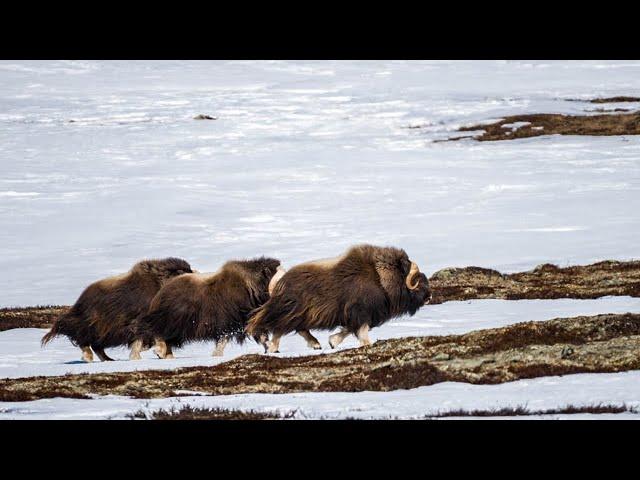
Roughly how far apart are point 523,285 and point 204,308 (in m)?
8.54

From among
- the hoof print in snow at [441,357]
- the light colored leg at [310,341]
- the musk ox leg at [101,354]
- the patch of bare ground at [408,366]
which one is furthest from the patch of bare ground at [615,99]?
the hoof print in snow at [441,357]

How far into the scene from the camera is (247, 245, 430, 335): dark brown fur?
14.8m

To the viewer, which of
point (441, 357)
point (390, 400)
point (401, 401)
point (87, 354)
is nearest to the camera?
point (401, 401)

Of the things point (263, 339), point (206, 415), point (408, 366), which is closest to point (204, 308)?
point (263, 339)

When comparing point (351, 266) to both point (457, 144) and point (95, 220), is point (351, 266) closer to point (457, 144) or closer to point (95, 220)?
point (95, 220)

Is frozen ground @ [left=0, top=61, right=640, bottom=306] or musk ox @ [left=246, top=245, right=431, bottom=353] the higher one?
musk ox @ [left=246, top=245, right=431, bottom=353]

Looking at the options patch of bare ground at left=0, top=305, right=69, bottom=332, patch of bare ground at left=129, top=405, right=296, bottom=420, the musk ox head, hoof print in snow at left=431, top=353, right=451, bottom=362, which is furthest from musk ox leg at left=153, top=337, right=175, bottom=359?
patch of bare ground at left=129, top=405, right=296, bottom=420

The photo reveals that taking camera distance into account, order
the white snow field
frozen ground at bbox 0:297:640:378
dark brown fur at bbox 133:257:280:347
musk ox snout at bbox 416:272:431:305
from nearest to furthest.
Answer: frozen ground at bbox 0:297:640:378, dark brown fur at bbox 133:257:280:347, musk ox snout at bbox 416:272:431:305, the white snow field

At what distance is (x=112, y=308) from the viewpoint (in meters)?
15.4

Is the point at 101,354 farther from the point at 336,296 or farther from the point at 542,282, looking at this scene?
the point at 542,282

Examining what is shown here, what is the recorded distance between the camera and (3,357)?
16.2 meters

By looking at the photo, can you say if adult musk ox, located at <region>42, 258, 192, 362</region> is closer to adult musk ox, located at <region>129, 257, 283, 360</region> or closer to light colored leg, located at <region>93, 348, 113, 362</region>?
light colored leg, located at <region>93, 348, 113, 362</region>

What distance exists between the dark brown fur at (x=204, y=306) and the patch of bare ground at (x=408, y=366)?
1368mm

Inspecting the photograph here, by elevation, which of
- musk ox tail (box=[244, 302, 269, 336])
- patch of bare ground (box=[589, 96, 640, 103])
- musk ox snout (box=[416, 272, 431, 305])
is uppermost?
musk ox snout (box=[416, 272, 431, 305])
